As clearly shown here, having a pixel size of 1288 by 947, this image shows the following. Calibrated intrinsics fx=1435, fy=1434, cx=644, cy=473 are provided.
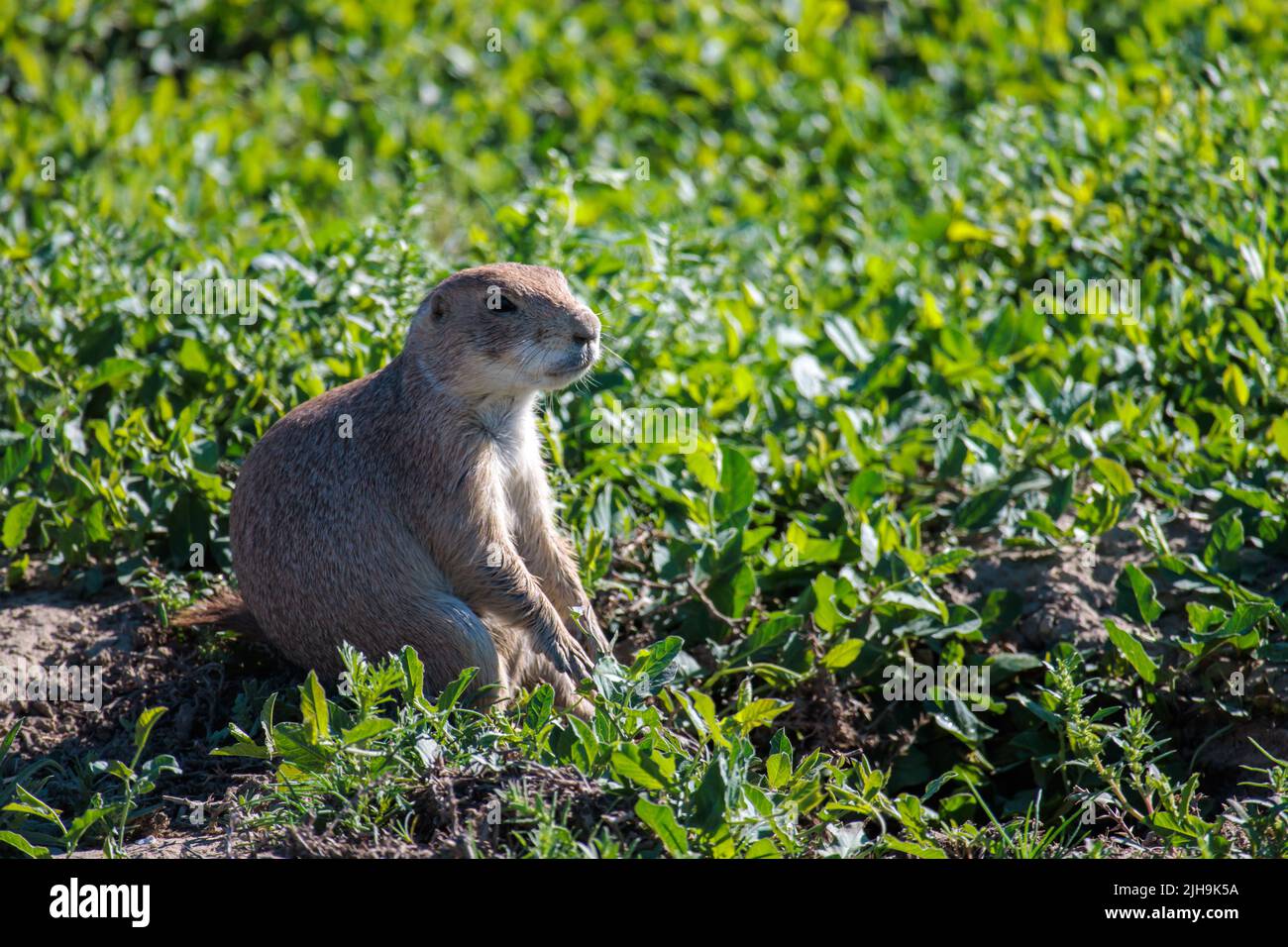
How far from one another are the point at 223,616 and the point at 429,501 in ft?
2.74

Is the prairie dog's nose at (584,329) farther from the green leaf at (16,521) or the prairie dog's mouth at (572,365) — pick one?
the green leaf at (16,521)

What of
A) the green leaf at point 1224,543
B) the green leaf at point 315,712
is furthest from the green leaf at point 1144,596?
the green leaf at point 315,712

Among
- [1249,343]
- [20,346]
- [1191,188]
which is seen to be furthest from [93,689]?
[1191,188]

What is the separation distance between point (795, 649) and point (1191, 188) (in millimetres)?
3516

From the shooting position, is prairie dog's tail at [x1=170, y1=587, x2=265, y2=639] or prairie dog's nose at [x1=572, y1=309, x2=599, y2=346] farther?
prairie dog's tail at [x1=170, y1=587, x2=265, y2=639]

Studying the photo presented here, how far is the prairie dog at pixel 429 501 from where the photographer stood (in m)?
4.34

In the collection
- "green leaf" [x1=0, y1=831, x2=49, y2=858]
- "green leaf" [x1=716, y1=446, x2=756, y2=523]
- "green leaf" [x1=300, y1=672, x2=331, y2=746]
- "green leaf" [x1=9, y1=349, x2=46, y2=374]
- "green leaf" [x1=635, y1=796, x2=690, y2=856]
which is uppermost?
"green leaf" [x1=9, y1=349, x2=46, y2=374]

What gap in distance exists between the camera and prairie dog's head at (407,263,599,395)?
4.39 metres

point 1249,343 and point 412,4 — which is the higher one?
point 412,4

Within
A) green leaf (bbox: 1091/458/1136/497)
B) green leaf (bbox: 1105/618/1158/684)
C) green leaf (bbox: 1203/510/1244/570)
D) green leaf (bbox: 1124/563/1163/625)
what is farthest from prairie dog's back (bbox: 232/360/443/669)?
green leaf (bbox: 1203/510/1244/570)

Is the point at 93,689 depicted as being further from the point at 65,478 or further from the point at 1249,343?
the point at 1249,343

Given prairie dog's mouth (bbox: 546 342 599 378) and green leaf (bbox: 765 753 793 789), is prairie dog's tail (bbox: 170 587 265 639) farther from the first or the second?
green leaf (bbox: 765 753 793 789)

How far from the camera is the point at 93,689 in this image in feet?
15.2

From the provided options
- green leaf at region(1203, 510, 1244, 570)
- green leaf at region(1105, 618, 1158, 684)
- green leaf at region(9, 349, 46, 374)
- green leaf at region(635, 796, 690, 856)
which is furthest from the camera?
green leaf at region(9, 349, 46, 374)
